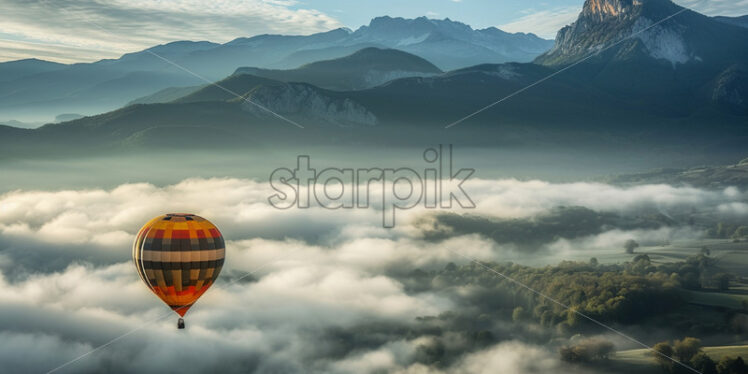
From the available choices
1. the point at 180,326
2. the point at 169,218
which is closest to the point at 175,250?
the point at 169,218

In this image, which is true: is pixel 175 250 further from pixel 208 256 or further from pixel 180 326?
pixel 180 326

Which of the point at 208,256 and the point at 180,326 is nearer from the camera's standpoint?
the point at 180,326

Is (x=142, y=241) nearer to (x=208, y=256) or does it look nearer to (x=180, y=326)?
(x=208, y=256)

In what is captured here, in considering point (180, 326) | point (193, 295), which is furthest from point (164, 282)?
point (180, 326)

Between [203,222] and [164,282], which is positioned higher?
[203,222]
